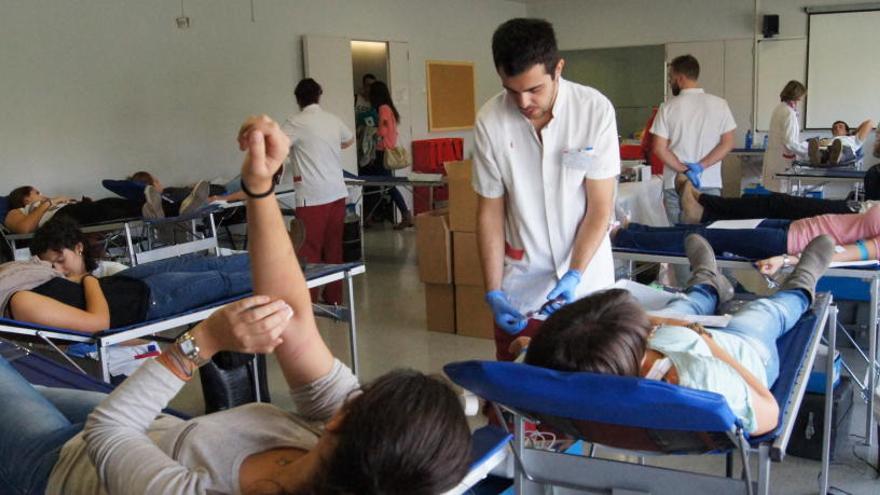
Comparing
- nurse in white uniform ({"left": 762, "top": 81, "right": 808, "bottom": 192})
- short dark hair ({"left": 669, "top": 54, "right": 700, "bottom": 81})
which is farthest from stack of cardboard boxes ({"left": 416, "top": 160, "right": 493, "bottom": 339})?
nurse in white uniform ({"left": 762, "top": 81, "right": 808, "bottom": 192})

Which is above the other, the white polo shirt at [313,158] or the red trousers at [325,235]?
the white polo shirt at [313,158]

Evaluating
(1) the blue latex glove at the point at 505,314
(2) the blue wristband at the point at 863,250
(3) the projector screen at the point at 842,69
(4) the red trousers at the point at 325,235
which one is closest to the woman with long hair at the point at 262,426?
(1) the blue latex glove at the point at 505,314

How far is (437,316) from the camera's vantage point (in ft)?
13.9

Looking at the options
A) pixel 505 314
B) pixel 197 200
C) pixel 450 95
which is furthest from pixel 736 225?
pixel 450 95

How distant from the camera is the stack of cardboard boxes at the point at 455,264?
402cm

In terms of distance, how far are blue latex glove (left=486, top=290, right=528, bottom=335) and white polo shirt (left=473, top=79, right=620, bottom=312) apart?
3.7 inches

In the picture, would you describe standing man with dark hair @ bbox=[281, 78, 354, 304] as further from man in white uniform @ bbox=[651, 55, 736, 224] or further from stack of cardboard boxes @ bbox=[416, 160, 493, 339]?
man in white uniform @ bbox=[651, 55, 736, 224]

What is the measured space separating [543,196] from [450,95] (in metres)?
7.52

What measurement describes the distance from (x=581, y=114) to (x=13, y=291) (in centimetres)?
188

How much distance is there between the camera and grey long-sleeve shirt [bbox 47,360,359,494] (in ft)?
3.63

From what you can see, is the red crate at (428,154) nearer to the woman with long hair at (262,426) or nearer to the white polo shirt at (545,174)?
the white polo shirt at (545,174)

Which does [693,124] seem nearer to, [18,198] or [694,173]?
[694,173]

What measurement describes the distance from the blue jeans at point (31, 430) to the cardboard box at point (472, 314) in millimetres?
2514

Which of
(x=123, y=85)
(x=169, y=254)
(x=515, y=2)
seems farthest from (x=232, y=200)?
(x=515, y=2)
